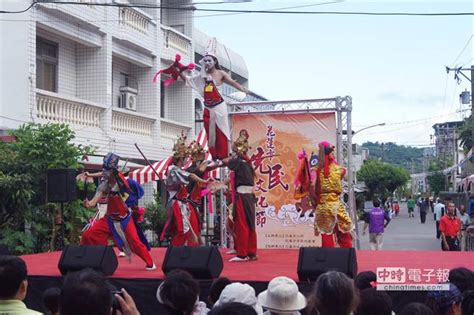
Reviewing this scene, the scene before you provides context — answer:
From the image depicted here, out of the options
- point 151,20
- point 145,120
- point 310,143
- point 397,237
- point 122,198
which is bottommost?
point 397,237

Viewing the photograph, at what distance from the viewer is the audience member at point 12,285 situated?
3223 mm

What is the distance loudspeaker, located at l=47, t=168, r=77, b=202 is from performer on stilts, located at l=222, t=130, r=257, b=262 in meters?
2.28

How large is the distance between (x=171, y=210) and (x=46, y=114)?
5262 mm

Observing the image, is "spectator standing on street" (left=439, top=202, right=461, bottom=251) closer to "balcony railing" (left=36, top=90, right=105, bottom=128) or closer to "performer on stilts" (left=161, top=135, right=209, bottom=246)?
"performer on stilts" (left=161, top=135, right=209, bottom=246)

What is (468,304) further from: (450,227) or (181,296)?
(450,227)

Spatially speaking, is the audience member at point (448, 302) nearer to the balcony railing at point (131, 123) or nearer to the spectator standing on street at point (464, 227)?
the spectator standing on street at point (464, 227)

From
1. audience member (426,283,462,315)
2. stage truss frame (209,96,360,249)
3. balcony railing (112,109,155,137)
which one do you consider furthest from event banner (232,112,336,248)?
audience member (426,283,462,315)

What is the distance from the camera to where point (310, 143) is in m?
11.0

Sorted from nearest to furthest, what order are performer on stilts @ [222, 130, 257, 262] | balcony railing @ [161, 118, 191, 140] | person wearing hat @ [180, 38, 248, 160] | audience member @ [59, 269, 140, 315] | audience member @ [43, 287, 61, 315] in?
audience member @ [59, 269, 140, 315]
audience member @ [43, 287, 61, 315]
performer on stilts @ [222, 130, 257, 262]
person wearing hat @ [180, 38, 248, 160]
balcony railing @ [161, 118, 191, 140]

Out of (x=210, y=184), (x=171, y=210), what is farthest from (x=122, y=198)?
(x=210, y=184)

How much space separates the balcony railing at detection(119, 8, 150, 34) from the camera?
14742 mm

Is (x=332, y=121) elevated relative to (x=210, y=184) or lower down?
A: elevated

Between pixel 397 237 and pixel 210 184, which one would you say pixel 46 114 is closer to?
pixel 210 184

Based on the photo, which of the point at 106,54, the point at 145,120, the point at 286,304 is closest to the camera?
the point at 286,304
